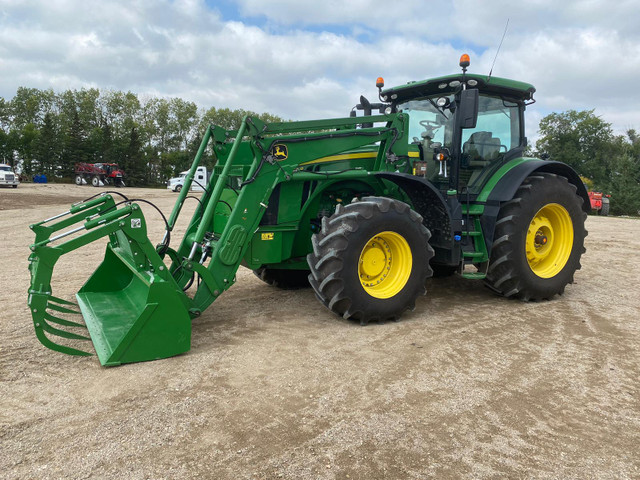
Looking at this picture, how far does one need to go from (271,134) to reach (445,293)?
318 centimetres

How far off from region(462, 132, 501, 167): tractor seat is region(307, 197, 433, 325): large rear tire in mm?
1400

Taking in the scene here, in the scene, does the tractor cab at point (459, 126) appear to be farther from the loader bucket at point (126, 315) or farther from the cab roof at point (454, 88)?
the loader bucket at point (126, 315)

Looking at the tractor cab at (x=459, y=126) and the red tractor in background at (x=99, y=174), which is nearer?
the tractor cab at (x=459, y=126)

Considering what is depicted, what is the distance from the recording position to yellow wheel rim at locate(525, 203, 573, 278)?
575cm

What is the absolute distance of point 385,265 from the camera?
4863 millimetres

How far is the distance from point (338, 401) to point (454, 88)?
3.87m

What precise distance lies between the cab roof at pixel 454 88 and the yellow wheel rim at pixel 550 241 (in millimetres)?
1492

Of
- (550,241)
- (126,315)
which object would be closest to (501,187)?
(550,241)

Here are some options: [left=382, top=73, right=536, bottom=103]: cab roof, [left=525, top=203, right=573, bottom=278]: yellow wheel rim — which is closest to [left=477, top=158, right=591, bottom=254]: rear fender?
[left=525, top=203, right=573, bottom=278]: yellow wheel rim

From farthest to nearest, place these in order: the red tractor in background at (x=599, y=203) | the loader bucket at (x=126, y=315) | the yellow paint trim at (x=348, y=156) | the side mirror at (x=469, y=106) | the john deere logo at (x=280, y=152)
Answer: the red tractor in background at (x=599, y=203) → the yellow paint trim at (x=348, y=156) → the side mirror at (x=469, y=106) → the john deere logo at (x=280, y=152) → the loader bucket at (x=126, y=315)

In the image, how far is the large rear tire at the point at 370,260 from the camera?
171 inches

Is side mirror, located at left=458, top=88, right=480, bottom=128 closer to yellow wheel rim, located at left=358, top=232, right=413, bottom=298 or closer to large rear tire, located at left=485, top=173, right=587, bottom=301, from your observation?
large rear tire, located at left=485, top=173, right=587, bottom=301

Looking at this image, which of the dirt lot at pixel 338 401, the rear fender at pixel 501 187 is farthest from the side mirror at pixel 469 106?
the dirt lot at pixel 338 401

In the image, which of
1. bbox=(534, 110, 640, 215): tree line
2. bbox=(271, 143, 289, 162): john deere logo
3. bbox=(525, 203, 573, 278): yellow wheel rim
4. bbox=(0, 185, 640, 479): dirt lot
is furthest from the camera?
bbox=(534, 110, 640, 215): tree line
